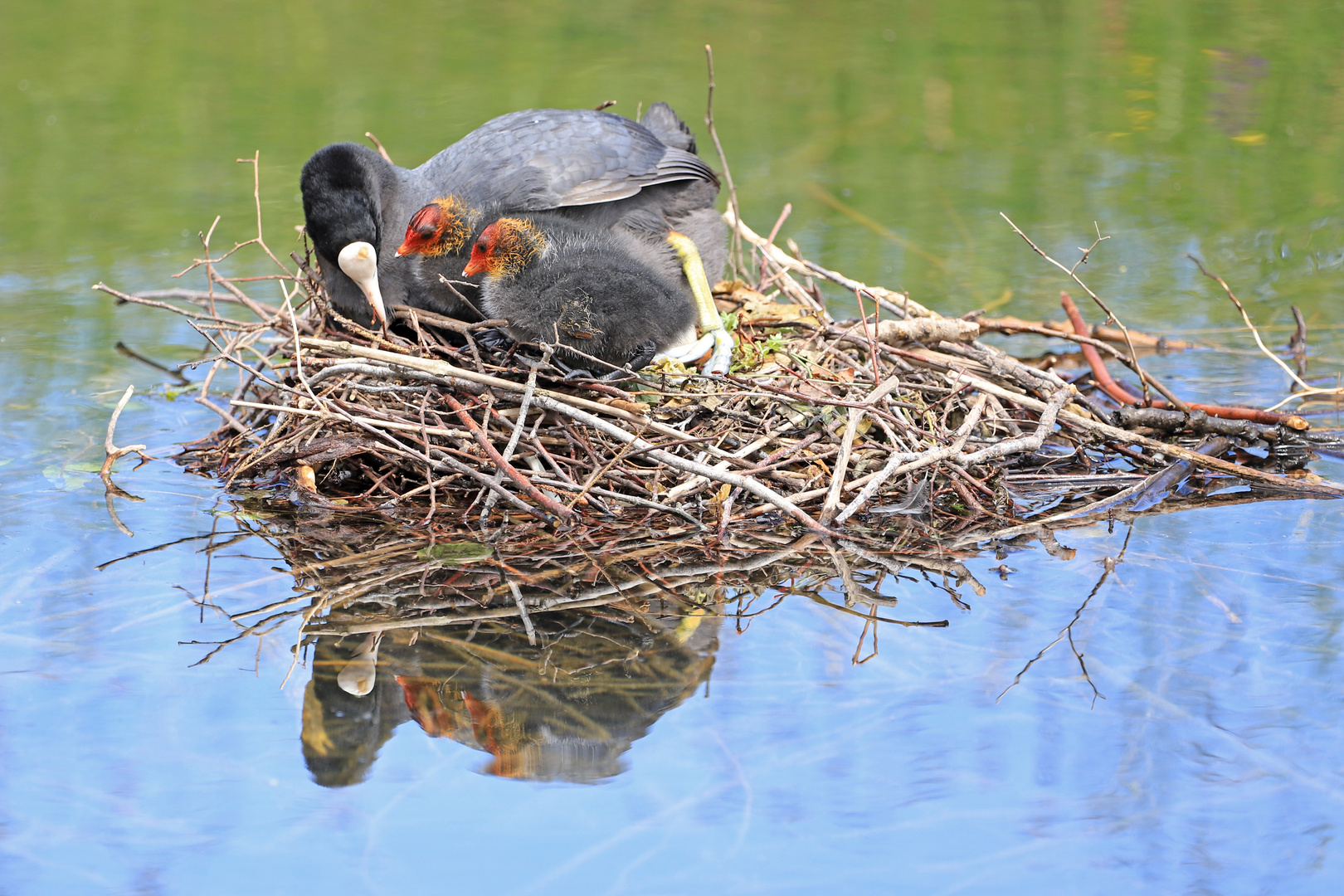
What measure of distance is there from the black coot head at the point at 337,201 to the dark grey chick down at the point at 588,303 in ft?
1.31

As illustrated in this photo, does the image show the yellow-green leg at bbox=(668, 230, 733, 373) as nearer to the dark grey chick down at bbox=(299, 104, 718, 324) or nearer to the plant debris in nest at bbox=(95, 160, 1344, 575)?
the plant debris in nest at bbox=(95, 160, 1344, 575)

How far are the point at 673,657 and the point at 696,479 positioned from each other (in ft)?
2.19

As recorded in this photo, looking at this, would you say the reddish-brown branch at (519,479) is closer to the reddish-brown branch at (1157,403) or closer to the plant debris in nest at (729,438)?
the plant debris in nest at (729,438)

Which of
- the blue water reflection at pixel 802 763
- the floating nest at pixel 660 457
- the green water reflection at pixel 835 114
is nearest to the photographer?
the blue water reflection at pixel 802 763

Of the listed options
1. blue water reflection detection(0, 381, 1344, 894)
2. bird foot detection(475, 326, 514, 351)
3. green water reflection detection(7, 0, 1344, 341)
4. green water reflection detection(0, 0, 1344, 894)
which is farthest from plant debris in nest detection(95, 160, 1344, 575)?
green water reflection detection(7, 0, 1344, 341)

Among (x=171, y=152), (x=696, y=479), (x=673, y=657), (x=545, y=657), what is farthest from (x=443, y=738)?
(x=171, y=152)

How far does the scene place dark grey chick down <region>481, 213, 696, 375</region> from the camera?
3295 millimetres

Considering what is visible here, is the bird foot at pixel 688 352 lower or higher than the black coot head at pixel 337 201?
lower

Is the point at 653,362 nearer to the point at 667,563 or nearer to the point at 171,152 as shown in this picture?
the point at 667,563

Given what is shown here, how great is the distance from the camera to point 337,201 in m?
3.38

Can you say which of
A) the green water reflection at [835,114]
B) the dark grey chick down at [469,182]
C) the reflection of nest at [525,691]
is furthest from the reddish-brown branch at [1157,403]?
the reflection of nest at [525,691]

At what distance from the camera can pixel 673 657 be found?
105 inches

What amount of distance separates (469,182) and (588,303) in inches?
31.5

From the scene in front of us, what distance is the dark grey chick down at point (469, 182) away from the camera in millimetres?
3410
